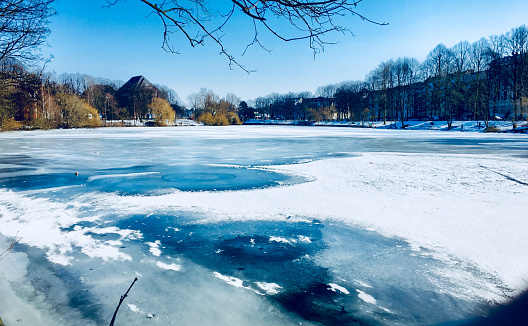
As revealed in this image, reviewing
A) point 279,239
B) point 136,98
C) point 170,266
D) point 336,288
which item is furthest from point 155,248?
point 136,98

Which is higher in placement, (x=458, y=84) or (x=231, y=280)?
(x=458, y=84)

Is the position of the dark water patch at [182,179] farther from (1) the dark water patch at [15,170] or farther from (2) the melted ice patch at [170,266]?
(2) the melted ice patch at [170,266]

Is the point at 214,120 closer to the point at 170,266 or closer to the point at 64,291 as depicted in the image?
the point at 170,266

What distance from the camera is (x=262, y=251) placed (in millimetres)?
3758

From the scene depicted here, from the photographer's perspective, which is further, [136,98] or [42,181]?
[136,98]

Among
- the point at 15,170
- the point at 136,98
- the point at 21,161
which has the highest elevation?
the point at 136,98

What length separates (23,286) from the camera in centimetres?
291

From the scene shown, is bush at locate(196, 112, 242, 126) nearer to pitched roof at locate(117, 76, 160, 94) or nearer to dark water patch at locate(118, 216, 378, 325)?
pitched roof at locate(117, 76, 160, 94)

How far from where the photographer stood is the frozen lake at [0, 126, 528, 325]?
257 centimetres

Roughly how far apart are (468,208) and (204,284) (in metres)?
4.76

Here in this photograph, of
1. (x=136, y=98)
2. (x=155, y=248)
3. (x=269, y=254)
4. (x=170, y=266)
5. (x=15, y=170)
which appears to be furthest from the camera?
(x=136, y=98)

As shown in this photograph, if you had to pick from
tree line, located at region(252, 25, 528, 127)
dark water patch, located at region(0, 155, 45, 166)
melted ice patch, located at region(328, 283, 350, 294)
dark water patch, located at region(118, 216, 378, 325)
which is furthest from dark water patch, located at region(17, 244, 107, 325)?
tree line, located at region(252, 25, 528, 127)

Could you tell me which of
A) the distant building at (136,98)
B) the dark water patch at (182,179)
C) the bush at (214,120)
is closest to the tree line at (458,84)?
the bush at (214,120)

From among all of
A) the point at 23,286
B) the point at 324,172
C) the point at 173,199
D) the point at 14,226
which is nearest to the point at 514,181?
the point at 324,172
